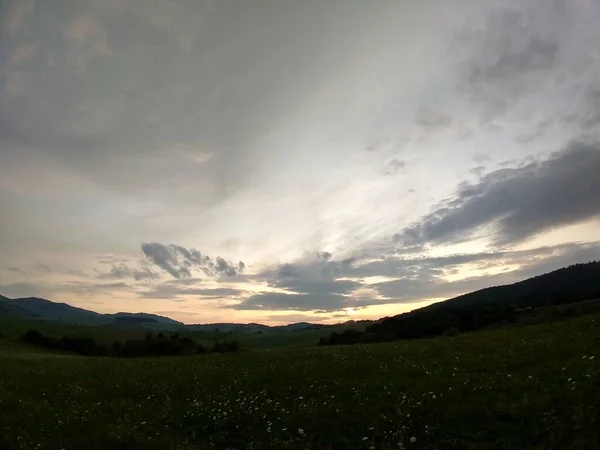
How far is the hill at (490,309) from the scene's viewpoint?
84.0 m

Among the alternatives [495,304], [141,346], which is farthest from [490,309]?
[141,346]

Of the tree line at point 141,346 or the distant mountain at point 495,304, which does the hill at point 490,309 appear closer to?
the distant mountain at point 495,304

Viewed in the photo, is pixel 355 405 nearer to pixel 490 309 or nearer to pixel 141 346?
pixel 141 346

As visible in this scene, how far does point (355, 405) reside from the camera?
16.6m

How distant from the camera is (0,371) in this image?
34875mm

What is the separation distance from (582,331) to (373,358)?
1160cm

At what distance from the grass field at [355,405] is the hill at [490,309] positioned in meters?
47.4

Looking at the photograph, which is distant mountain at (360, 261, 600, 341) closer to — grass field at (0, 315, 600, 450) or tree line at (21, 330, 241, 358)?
tree line at (21, 330, 241, 358)

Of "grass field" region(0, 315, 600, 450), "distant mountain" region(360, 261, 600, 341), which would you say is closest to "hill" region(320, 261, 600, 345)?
"distant mountain" region(360, 261, 600, 341)

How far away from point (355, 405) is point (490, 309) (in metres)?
91.3

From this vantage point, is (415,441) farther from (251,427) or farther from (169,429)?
(169,429)

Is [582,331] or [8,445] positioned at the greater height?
[582,331]

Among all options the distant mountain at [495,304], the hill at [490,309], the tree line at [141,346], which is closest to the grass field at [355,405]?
the hill at [490,309]

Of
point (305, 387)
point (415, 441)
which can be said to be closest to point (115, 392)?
point (305, 387)
